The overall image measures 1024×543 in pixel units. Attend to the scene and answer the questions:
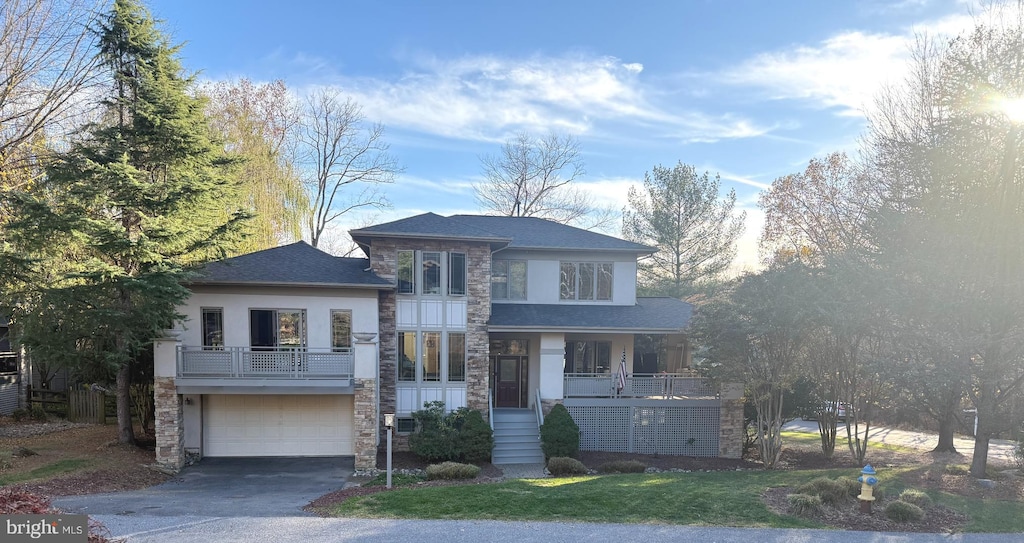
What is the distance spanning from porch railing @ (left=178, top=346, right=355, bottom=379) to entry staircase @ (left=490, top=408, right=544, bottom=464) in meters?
4.90

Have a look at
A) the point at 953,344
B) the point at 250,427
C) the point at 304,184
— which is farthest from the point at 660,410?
the point at 304,184

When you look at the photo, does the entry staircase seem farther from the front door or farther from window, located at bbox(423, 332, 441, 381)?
window, located at bbox(423, 332, 441, 381)

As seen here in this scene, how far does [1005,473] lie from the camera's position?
12336mm

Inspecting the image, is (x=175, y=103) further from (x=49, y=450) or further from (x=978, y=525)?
(x=978, y=525)

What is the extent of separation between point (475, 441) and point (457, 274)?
5055 mm

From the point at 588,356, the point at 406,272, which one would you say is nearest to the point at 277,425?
the point at 406,272

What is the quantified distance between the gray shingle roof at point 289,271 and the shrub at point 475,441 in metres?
4.70

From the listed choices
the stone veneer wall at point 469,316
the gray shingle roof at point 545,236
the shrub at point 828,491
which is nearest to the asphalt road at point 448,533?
the shrub at point 828,491

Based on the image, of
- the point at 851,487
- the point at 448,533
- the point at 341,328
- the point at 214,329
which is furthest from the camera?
the point at 341,328

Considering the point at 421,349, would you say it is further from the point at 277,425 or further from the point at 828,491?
the point at 828,491

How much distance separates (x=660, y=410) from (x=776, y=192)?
1826 cm

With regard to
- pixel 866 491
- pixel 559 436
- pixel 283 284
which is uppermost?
pixel 283 284

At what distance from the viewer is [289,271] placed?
14.3 m

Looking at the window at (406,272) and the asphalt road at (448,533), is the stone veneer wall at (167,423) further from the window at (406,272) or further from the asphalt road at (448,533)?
the window at (406,272)
